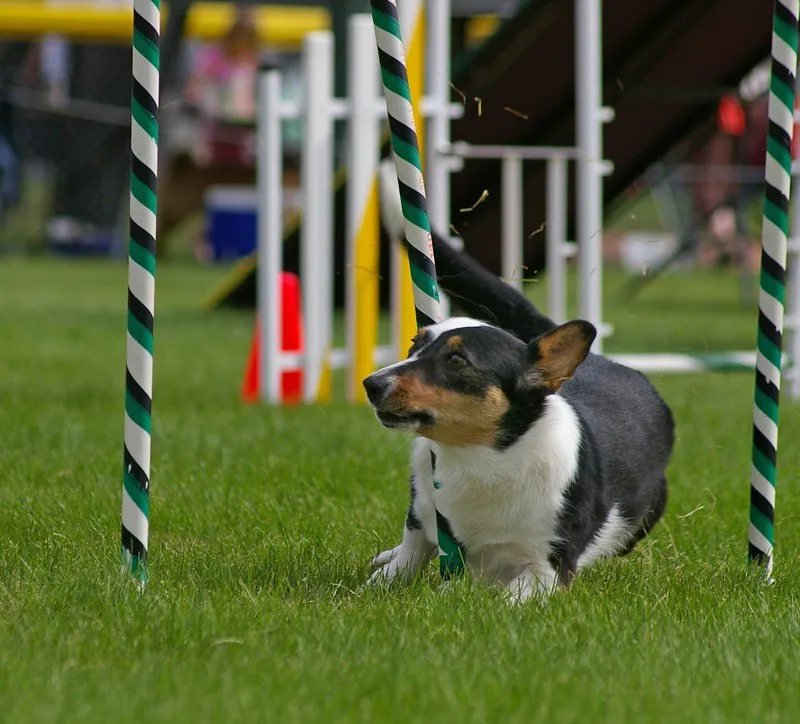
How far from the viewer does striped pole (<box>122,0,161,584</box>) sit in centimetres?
305

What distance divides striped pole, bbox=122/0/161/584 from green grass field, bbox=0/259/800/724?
0.26 metres

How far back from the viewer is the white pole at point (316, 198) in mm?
6703

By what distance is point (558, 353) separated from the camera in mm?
3217

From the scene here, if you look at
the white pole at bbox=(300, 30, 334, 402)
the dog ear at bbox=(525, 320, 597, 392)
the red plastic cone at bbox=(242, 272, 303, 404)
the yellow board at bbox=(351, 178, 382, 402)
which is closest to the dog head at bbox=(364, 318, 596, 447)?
the dog ear at bbox=(525, 320, 597, 392)

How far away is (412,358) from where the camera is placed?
318 cm

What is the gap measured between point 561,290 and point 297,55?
17.4m

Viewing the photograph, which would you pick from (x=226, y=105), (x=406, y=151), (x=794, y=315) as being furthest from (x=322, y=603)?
(x=226, y=105)

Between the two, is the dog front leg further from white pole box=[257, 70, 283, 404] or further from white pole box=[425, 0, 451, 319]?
white pole box=[257, 70, 283, 404]

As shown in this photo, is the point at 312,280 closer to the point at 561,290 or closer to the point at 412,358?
the point at 561,290

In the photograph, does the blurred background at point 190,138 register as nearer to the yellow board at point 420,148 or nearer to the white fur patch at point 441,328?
the yellow board at point 420,148

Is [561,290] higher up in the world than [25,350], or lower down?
higher up

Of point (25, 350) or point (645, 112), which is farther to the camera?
point (25, 350)

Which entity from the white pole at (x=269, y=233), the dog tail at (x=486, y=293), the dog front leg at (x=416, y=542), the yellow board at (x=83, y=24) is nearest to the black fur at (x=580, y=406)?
the dog tail at (x=486, y=293)

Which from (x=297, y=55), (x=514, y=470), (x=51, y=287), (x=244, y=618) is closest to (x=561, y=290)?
(x=514, y=470)
